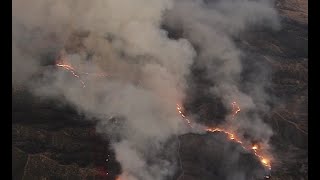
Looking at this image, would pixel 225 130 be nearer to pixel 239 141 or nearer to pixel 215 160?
pixel 239 141

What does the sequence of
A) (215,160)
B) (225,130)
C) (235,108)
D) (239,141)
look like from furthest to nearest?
(235,108)
(225,130)
(239,141)
(215,160)

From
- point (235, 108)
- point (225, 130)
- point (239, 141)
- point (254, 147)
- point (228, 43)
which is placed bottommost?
point (254, 147)

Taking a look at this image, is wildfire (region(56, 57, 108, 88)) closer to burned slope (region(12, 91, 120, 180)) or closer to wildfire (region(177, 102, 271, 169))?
burned slope (region(12, 91, 120, 180))

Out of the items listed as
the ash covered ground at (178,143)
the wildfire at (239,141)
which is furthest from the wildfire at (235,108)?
the wildfire at (239,141)

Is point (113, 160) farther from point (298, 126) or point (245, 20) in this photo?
point (245, 20)

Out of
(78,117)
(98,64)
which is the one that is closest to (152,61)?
(98,64)

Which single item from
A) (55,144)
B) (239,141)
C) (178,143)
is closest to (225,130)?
(239,141)

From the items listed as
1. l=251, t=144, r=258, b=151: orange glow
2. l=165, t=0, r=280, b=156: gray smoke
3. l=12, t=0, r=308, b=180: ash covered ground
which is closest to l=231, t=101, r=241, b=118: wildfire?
l=165, t=0, r=280, b=156: gray smoke

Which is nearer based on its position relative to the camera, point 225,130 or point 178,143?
point 178,143
